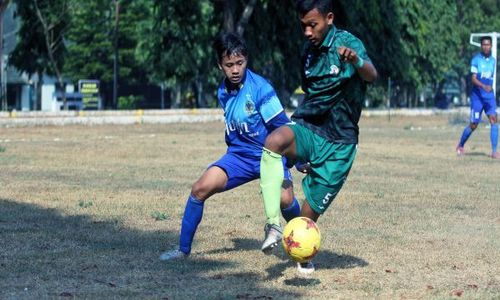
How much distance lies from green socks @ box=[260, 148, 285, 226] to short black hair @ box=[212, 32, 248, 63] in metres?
1.09

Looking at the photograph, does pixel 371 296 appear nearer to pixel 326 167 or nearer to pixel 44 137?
pixel 326 167

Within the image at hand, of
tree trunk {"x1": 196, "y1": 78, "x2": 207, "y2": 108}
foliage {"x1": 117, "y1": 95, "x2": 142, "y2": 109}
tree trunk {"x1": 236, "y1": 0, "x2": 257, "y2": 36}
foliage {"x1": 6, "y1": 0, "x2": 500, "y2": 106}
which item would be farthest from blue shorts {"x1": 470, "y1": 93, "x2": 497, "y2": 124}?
foliage {"x1": 117, "y1": 95, "x2": 142, "y2": 109}

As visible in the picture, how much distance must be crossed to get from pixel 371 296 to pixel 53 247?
315 centimetres

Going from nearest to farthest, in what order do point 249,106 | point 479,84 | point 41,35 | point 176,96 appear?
point 249,106
point 479,84
point 41,35
point 176,96

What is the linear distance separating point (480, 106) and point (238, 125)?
43.0 feet

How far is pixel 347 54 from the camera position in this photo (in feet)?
21.4

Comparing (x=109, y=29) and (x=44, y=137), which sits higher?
(x=109, y=29)

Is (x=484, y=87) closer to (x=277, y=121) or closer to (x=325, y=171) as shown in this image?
(x=277, y=121)

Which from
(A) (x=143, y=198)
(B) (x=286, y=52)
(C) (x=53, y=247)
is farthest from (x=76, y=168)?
(B) (x=286, y=52)

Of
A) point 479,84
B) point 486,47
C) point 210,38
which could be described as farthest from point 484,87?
point 210,38

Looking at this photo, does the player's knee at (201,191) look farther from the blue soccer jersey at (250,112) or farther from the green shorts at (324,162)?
the green shorts at (324,162)

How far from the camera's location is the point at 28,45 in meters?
59.1

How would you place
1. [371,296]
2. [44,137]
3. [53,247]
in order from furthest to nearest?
[44,137] → [53,247] → [371,296]

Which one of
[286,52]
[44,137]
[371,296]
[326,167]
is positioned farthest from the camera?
[286,52]
